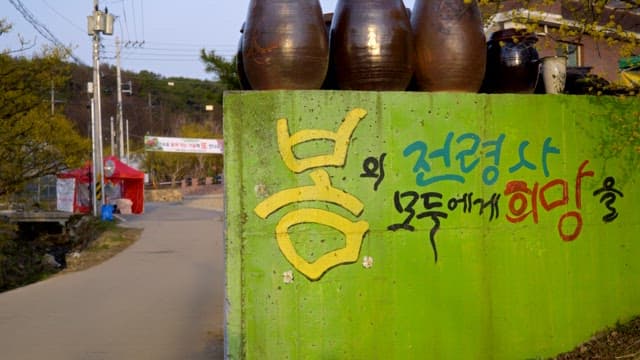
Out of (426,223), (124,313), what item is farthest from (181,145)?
(426,223)

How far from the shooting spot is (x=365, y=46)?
17.4ft

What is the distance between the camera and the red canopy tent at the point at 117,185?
32156mm

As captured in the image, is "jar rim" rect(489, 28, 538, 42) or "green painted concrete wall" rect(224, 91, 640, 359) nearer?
"green painted concrete wall" rect(224, 91, 640, 359)

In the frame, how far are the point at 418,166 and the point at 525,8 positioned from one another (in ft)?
5.52

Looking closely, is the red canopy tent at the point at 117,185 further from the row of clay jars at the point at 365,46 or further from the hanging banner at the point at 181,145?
the row of clay jars at the point at 365,46

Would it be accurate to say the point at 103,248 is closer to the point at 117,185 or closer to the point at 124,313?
the point at 124,313

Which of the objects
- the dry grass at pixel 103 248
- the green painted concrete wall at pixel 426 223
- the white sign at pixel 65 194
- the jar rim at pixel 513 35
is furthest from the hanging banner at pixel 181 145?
the green painted concrete wall at pixel 426 223

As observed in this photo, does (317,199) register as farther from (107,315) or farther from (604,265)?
(107,315)

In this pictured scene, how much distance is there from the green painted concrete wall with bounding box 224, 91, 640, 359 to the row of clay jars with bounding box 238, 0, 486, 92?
262mm

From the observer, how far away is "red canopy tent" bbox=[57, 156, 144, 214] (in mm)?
32156

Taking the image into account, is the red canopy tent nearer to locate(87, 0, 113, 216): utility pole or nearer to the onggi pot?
locate(87, 0, 113, 216): utility pole

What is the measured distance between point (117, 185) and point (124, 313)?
96.4 feet

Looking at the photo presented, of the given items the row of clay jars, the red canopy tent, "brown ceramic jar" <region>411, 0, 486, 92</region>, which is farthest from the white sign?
"brown ceramic jar" <region>411, 0, 486, 92</region>

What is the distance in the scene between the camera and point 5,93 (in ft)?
50.0
